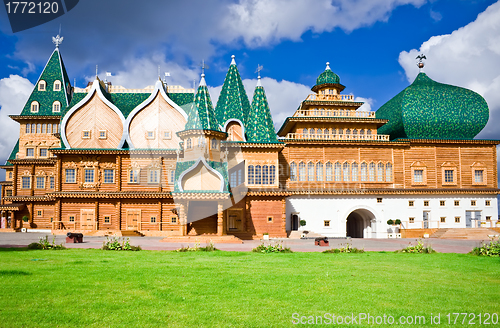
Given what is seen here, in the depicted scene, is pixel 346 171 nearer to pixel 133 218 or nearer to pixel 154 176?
pixel 154 176

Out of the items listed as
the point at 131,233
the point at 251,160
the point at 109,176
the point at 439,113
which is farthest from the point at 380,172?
the point at 109,176

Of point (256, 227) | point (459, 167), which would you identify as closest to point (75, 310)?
point (256, 227)

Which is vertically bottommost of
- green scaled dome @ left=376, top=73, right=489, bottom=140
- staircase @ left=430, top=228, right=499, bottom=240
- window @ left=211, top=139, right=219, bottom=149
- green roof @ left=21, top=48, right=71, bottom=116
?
staircase @ left=430, top=228, right=499, bottom=240

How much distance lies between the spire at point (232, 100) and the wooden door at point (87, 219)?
507 inches

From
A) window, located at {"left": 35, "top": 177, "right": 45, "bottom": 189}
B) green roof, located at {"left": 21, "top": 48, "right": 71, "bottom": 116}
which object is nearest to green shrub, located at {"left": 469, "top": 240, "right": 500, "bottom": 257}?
window, located at {"left": 35, "top": 177, "right": 45, "bottom": 189}

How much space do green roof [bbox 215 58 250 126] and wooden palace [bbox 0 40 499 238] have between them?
0.10 meters

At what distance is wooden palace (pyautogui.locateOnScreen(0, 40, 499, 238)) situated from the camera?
31.9 m

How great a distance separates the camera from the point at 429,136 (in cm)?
3794

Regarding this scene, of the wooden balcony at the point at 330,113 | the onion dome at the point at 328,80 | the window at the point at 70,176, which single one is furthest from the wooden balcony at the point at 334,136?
the window at the point at 70,176

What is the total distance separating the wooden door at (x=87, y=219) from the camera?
107ft

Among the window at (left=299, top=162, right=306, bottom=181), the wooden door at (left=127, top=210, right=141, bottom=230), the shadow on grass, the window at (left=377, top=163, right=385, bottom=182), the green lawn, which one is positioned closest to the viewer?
the green lawn

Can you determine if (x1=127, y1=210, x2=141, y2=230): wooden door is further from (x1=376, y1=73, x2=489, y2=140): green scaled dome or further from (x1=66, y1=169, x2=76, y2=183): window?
(x1=376, y1=73, x2=489, y2=140): green scaled dome

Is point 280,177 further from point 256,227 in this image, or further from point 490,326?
point 490,326

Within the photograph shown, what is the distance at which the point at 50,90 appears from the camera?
39531 millimetres
